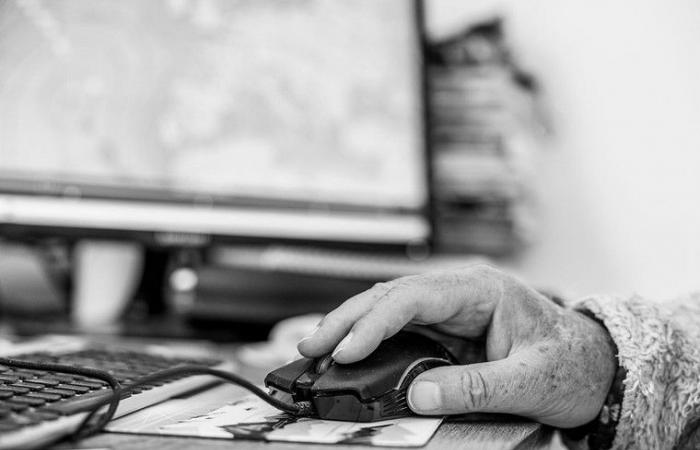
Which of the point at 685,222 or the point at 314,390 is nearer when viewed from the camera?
the point at 314,390

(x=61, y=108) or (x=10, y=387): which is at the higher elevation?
(x=61, y=108)

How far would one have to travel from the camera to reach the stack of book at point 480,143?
1.10m

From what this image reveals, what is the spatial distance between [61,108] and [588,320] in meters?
0.61

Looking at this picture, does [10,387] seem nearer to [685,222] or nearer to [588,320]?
[588,320]

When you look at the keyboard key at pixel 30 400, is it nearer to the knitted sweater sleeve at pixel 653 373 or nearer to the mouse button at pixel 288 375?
the mouse button at pixel 288 375

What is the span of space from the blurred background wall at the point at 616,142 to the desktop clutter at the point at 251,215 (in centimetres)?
6

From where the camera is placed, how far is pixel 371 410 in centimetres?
39

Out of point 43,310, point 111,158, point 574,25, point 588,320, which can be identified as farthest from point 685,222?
point 43,310

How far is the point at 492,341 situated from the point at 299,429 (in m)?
0.14

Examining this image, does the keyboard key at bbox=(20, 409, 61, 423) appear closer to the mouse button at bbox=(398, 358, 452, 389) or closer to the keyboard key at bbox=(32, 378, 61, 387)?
the keyboard key at bbox=(32, 378, 61, 387)

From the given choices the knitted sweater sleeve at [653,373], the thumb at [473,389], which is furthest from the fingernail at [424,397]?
the knitted sweater sleeve at [653,373]

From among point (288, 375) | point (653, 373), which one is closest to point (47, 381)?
point (288, 375)

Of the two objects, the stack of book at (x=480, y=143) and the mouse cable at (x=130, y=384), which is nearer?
the mouse cable at (x=130, y=384)

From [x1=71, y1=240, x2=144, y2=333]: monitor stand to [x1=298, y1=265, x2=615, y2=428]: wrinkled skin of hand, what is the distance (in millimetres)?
576
